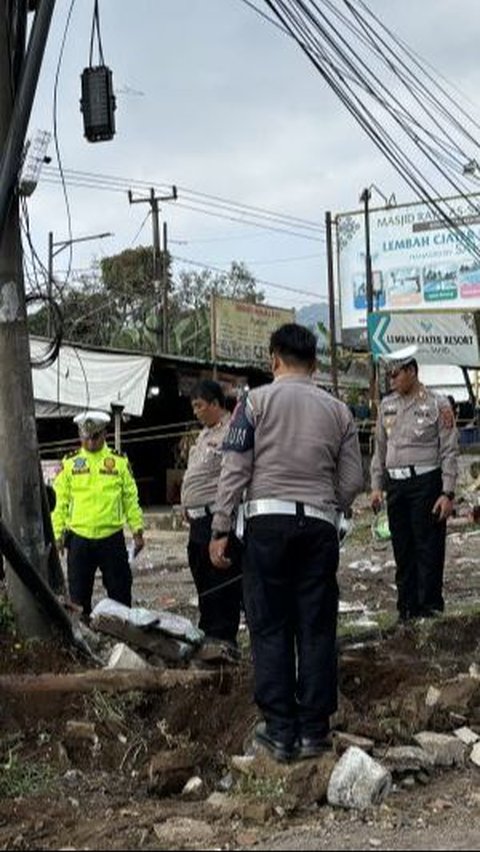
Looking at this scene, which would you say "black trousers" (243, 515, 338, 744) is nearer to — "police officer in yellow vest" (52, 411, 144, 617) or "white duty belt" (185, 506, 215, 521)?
"white duty belt" (185, 506, 215, 521)

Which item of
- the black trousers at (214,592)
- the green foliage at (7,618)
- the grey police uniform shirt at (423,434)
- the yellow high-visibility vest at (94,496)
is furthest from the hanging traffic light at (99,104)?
the green foliage at (7,618)

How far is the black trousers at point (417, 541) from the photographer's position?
7.56 metres

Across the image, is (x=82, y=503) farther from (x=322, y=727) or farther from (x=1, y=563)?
(x=322, y=727)

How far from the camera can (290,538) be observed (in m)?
4.54

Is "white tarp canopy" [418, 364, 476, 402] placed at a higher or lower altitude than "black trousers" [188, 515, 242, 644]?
higher

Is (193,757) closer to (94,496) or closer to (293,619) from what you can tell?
(293,619)

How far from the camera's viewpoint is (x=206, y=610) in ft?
22.4

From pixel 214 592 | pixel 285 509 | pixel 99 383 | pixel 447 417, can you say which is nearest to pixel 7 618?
pixel 214 592

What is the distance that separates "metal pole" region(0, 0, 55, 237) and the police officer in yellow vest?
84.5 inches

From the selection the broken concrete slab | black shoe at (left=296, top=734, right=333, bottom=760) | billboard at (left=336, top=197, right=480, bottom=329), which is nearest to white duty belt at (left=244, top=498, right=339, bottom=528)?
black shoe at (left=296, top=734, right=333, bottom=760)

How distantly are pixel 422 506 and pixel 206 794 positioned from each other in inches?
145

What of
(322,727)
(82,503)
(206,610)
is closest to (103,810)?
(322,727)

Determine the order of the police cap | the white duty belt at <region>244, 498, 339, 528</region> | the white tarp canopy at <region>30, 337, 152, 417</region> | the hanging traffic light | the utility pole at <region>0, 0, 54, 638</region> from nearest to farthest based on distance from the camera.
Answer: the white duty belt at <region>244, 498, 339, 528</region> → the utility pole at <region>0, 0, 54, 638</region> → the hanging traffic light → the police cap → the white tarp canopy at <region>30, 337, 152, 417</region>

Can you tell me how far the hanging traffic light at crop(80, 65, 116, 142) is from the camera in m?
7.09
